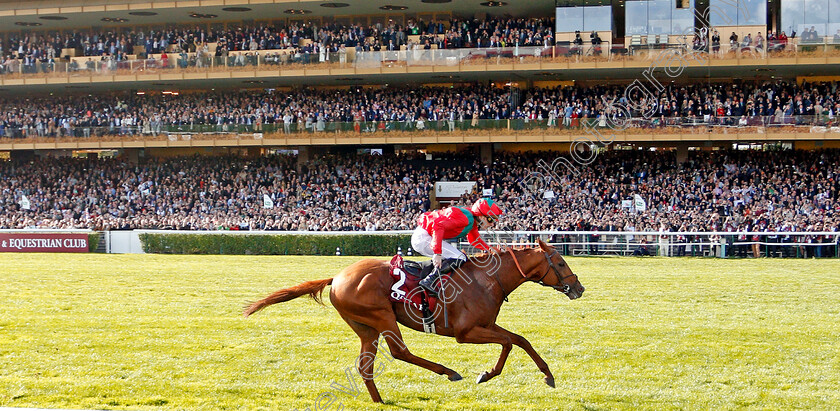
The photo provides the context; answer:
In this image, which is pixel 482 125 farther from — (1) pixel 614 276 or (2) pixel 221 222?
(1) pixel 614 276

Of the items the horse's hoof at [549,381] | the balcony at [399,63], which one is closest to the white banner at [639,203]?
the balcony at [399,63]

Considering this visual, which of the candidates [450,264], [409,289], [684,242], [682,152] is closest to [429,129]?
[682,152]

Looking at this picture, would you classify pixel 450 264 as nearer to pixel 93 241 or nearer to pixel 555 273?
pixel 555 273

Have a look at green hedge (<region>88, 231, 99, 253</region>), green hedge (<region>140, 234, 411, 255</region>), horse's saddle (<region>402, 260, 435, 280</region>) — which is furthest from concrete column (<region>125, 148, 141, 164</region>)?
horse's saddle (<region>402, 260, 435, 280</region>)

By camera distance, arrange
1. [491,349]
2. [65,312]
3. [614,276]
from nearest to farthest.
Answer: [491,349], [65,312], [614,276]

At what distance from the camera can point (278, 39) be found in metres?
34.8

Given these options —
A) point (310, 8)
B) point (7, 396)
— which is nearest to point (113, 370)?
point (7, 396)

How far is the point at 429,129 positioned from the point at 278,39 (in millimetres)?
8631

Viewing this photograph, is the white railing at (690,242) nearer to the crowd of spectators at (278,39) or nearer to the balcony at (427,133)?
the balcony at (427,133)

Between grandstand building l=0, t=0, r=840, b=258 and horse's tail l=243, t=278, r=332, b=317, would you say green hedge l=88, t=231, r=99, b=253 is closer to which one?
grandstand building l=0, t=0, r=840, b=258

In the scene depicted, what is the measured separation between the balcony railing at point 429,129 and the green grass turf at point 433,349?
12135 millimetres

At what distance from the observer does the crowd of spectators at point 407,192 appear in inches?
965

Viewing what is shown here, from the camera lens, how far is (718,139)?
27.9 m

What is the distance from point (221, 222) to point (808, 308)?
775 inches
